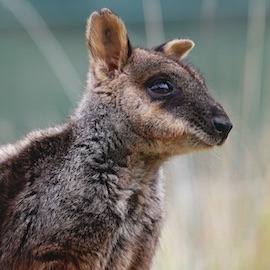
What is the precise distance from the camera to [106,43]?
5293 millimetres

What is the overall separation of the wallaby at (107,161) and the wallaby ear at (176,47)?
185 millimetres

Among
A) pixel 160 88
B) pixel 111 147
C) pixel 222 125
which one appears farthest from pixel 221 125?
pixel 111 147

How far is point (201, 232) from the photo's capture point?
664 cm

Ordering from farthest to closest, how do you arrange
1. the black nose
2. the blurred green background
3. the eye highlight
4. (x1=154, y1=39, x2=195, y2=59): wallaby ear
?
the blurred green background, (x1=154, y1=39, x2=195, y2=59): wallaby ear, the eye highlight, the black nose

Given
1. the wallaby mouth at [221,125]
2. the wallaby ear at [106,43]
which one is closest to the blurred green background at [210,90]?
the wallaby ear at [106,43]

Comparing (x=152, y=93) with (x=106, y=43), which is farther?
(x=106, y=43)

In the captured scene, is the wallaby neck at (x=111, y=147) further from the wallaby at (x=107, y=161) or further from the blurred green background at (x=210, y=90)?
the blurred green background at (x=210, y=90)

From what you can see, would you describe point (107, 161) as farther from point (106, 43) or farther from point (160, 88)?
point (106, 43)

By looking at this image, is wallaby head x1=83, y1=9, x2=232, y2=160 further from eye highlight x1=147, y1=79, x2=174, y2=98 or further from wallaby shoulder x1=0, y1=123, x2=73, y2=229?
wallaby shoulder x1=0, y1=123, x2=73, y2=229

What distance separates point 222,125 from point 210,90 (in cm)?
256

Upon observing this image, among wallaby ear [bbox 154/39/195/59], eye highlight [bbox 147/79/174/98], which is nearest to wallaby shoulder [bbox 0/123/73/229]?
eye highlight [bbox 147/79/174/98]

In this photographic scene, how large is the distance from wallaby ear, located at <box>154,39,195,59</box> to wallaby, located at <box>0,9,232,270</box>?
185 millimetres

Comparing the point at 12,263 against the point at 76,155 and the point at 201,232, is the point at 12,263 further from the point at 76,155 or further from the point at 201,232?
the point at 201,232

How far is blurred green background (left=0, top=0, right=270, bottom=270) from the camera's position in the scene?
21.4ft
